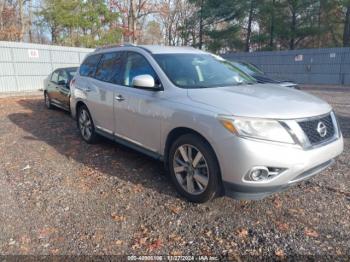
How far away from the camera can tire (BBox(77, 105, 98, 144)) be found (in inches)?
216

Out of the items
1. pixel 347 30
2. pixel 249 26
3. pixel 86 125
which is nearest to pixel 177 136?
pixel 86 125

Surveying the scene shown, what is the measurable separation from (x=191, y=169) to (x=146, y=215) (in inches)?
27.9

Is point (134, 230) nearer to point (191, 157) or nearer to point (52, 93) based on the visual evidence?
point (191, 157)

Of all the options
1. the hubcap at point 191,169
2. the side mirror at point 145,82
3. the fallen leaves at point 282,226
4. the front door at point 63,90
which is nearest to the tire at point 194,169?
the hubcap at point 191,169

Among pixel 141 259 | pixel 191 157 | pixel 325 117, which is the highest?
pixel 325 117

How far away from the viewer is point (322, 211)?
318 centimetres

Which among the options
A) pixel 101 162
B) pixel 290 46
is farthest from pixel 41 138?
pixel 290 46

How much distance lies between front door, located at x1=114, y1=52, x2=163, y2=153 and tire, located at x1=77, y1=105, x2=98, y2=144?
102 centimetres

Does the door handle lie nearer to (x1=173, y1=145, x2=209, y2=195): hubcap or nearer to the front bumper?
(x1=173, y1=145, x2=209, y2=195): hubcap

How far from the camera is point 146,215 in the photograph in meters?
3.19

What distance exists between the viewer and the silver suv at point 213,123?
2.78 m

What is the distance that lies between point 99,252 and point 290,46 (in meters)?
29.4

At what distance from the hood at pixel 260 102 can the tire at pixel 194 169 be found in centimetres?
46

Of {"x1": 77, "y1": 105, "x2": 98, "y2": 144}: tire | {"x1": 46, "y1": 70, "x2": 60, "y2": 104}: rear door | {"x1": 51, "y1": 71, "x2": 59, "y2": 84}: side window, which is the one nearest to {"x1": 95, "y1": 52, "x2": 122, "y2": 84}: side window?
{"x1": 77, "y1": 105, "x2": 98, "y2": 144}: tire
